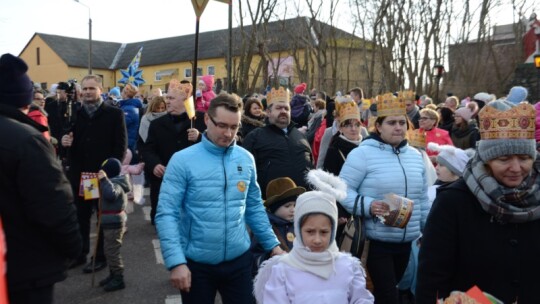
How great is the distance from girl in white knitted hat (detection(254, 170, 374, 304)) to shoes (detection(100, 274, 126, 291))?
120 inches

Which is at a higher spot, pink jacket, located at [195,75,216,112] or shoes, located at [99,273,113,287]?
pink jacket, located at [195,75,216,112]

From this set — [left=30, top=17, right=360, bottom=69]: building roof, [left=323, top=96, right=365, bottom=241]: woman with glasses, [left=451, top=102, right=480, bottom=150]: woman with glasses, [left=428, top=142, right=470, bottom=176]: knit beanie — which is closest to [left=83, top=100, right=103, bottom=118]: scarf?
[left=323, top=96, right=365, bottom=241]: woman with glasses

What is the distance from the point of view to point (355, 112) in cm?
610

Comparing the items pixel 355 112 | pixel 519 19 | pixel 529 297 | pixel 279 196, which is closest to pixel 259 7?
pixel 519 19

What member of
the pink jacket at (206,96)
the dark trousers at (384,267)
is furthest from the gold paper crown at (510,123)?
the pink jacket at (206,96)

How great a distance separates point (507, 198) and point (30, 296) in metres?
2.56

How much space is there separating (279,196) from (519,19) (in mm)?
34670

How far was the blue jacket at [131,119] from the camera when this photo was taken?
10.3 meters

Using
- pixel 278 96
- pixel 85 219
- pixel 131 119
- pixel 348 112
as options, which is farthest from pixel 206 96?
pixel 348 112

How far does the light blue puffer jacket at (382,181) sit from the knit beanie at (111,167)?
2.82 metres

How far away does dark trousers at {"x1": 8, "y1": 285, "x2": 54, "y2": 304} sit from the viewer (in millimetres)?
2922

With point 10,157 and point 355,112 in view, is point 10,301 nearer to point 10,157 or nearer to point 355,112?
point 10,157

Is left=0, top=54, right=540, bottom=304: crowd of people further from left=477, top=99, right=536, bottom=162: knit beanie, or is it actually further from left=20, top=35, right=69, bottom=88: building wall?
left=20, top=35, right=69, bottom=88: building wall

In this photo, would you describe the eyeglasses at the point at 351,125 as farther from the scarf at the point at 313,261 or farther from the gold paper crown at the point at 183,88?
the scarf at the point at 313,261
